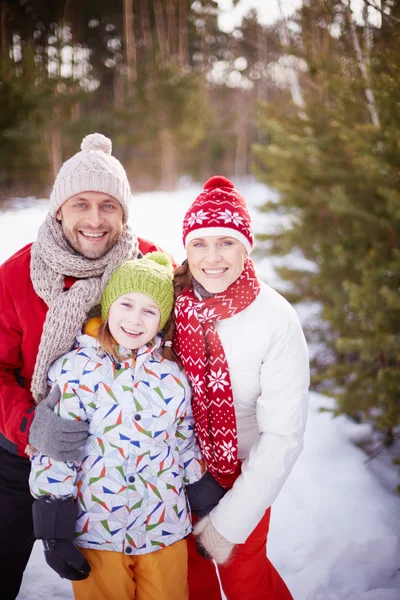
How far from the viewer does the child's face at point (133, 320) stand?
5.99ft

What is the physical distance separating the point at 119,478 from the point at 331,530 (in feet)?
5.83

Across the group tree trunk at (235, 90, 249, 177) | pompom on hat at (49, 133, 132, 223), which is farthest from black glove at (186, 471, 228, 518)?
tree trunk at (235, 90, 249, 177)

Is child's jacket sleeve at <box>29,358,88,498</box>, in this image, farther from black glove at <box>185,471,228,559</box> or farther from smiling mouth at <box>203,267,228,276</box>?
smiling mouth at <box>203,267,228,276</box>

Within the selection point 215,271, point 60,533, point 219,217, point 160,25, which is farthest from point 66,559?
point 160,25

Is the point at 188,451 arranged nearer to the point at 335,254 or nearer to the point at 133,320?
the point at 133,320

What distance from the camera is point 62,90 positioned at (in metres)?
10.7

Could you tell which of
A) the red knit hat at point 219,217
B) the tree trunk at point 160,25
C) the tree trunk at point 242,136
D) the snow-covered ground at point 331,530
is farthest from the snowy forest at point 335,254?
the tree trunk at point 242,136

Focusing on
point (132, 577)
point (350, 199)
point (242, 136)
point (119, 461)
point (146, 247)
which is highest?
point (242, 136)

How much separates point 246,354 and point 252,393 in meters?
0.21

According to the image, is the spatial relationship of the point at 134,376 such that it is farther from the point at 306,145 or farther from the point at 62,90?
the point at 62,90

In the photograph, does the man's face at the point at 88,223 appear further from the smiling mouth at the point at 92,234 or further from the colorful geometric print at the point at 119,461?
the colorful geometric print at the point at 119,461

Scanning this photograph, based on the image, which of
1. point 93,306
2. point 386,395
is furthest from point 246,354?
point 386,395

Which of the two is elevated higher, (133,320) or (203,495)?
(133,320)

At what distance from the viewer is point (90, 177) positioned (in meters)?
2.07
